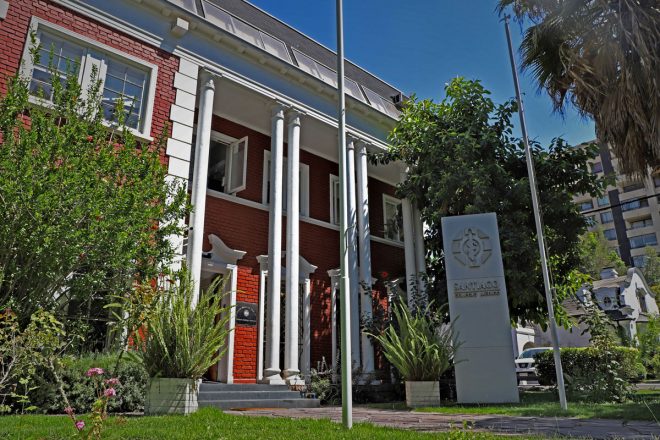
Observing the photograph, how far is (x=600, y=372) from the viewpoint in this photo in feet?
33.3

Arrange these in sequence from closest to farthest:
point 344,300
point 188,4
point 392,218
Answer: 1. point 344,300
2. point 188,4
3. point 392,218

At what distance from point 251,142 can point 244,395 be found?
7254mm

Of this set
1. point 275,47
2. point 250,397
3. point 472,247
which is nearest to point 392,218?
point 275,47

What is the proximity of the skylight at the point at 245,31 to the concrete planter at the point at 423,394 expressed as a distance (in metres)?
8.47

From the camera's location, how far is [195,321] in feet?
21.4

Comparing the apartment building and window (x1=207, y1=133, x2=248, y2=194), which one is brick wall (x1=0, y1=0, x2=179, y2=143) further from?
the apartment building

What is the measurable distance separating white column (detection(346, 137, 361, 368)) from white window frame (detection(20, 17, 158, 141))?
5310mm

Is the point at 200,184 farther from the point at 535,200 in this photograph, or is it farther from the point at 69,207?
the point at 535,200

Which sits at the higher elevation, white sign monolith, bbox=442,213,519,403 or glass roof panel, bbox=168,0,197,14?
glass roof panel, bbox=168,0,197,14

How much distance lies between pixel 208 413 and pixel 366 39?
22.2 ft

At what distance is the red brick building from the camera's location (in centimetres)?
983

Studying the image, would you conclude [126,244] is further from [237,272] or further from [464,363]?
[464,363]

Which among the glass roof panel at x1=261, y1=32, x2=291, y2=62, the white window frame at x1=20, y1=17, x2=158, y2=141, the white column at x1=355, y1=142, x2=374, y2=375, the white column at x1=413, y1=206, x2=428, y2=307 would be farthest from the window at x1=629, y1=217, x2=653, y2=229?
the white window frame at x1=20, y1=17, x2=158, y2=141

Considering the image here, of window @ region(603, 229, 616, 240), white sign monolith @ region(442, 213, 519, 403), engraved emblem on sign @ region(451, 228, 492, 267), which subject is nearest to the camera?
white sign monolith @ region(442, 213, 519, 403)
